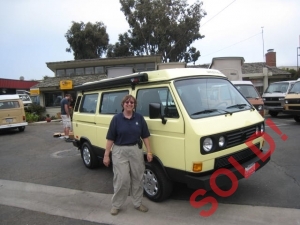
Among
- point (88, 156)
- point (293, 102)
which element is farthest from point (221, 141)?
point (293, 102)

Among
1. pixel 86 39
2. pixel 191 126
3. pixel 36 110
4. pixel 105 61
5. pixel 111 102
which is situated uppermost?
pixel 86 39

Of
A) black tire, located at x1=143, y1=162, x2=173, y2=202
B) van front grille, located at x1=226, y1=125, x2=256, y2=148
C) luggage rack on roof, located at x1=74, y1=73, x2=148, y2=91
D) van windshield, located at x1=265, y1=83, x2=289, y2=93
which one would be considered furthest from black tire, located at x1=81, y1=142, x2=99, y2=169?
van windshield, located at x1=265, y1=83, x2=289, y2=93

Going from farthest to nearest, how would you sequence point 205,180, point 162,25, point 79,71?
1. point 162,25
2. point 79,71
3. point 205,180

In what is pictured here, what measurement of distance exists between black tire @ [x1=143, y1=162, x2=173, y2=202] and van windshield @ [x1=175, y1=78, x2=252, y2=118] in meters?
1.07

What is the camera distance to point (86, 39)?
3509 cm

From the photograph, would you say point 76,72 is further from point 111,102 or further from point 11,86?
point 111,102

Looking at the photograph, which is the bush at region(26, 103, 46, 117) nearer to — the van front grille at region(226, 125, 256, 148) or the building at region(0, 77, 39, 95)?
the building at region(0, 77, 39, 95)

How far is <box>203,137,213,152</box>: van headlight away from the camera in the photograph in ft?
11.8

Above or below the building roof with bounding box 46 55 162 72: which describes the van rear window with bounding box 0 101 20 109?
below

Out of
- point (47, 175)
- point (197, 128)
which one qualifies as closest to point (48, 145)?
point (47, 175)

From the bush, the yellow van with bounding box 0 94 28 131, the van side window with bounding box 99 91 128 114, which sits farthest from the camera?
the bush

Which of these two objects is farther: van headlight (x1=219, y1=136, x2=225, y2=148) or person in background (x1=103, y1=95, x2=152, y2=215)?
person in background (x1=103, y1=95, x2=152, y2=215)

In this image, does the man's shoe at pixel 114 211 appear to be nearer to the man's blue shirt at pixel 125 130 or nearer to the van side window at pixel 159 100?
the man's blue shirt at pixel 125 130

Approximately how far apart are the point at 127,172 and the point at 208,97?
5.71 ft
